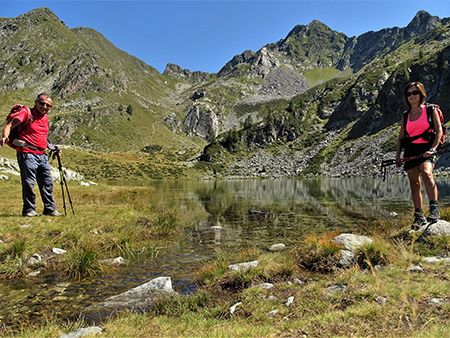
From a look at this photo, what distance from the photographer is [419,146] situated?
8586 millimetres

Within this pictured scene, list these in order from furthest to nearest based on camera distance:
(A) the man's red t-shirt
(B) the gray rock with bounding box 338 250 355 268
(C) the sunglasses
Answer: (A) the man's red t-shirt → (C) the sunglasses → (B) the gray rock with bounding box 338 250 355 268

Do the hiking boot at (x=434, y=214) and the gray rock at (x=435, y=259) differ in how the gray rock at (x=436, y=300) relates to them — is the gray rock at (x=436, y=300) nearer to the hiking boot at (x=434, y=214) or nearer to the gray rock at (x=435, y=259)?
the gray rock at (x=435, y=259)

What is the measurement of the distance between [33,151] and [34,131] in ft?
2.88

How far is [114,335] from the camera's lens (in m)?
3.99

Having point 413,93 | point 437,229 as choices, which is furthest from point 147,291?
point 413,93

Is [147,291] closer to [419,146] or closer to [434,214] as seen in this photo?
[434,214]

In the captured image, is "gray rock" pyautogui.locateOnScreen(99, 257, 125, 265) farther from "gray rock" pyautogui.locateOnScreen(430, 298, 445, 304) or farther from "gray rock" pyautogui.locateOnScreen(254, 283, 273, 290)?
"gray rock" pyautogui.locateOnScreen(430, 298, 445, 304)

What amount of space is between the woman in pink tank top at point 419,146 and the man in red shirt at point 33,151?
1448 centimetres

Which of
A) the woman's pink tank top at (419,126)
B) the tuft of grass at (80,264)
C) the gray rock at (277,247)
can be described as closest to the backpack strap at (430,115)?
the woman's pink tank top at (419,126)

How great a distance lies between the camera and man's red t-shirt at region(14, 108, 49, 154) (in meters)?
10.6

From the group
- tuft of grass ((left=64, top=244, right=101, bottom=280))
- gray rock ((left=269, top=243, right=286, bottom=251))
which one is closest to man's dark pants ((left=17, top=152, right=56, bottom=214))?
tuft of grass ((left=64, top=244, right=101, bottom=280))

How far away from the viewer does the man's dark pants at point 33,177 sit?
35.2ft

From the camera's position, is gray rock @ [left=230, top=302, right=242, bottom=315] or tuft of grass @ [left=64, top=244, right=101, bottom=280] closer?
gray rock @ [left=230, top=302, right=242, bottom=315]

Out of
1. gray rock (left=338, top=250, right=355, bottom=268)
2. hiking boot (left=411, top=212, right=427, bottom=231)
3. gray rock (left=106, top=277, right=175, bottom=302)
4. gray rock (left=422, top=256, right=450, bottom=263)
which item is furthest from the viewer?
hiking boot (left=411, top=212, right=427, bottom=231)
